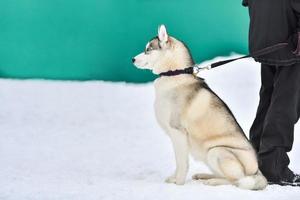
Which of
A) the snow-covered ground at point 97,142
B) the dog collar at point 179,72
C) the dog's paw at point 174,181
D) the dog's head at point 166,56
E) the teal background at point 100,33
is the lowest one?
the dog's paw at point 174,181

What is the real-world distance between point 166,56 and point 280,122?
A: 79 cm

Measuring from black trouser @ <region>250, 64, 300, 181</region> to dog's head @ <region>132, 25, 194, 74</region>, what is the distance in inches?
22.1

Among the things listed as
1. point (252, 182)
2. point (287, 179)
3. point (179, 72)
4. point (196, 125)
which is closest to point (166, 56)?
point (179, 72)

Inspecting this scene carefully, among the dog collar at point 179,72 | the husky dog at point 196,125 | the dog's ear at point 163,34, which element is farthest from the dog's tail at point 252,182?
the dog's ear at point 163,34

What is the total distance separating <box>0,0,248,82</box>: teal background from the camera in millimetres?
6348

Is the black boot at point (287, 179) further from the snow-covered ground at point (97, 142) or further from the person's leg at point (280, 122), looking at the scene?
the snow-covered ground at point (97, 142)

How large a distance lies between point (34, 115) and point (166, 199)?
3.37 m

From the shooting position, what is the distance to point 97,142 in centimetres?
523

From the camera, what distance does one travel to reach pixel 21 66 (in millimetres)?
6441

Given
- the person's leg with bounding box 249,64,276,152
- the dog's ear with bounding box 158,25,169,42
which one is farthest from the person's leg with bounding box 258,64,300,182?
the dog's ear with bounding box 158,25,169,42

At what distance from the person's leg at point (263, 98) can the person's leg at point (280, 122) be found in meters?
0.14

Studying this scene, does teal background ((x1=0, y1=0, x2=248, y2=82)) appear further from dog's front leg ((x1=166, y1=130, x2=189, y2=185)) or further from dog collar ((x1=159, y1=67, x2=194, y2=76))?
dog's front leg ((x1=166, y1=130, x2=189, y2=185))

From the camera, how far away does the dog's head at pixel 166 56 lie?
3709mm

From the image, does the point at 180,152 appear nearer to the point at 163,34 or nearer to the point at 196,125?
the point at 196,125
